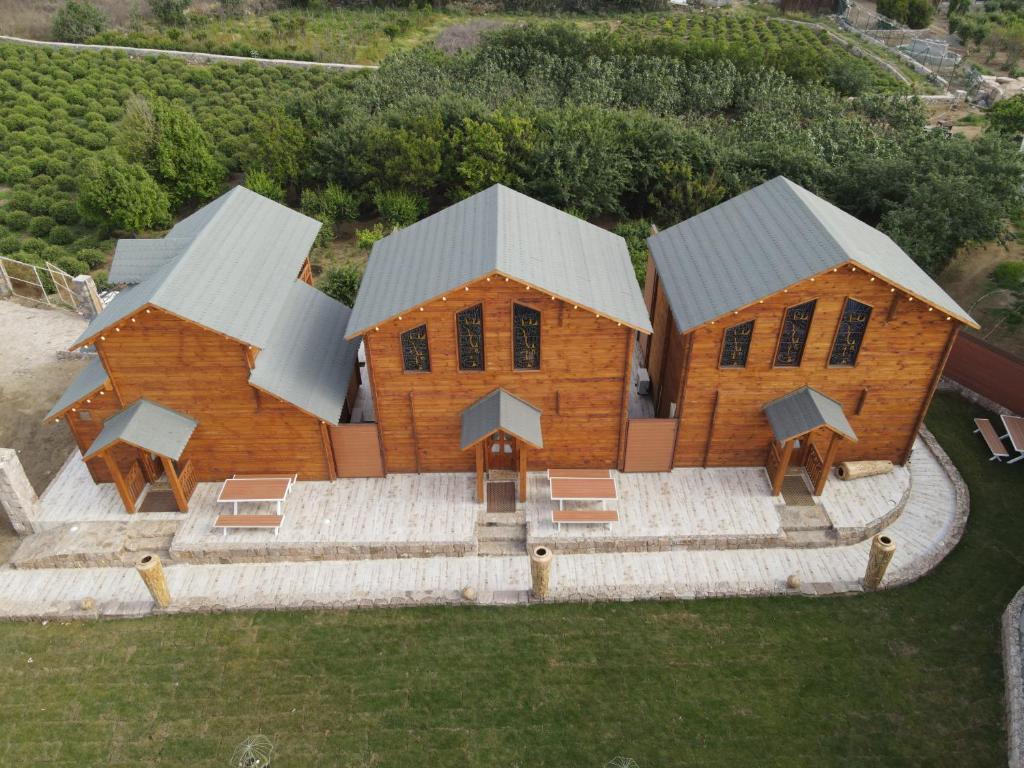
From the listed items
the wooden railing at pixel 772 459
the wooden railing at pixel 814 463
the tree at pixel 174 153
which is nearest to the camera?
the wooden railing at pixel 814 463

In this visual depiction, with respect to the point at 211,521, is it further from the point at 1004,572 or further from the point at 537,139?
the point at 537,139

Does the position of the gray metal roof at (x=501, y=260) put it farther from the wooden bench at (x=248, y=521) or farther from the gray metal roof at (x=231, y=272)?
the wooden bench at (x=248, y=521)

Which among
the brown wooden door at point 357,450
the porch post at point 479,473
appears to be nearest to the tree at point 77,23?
the brown wooden door at point 357,450

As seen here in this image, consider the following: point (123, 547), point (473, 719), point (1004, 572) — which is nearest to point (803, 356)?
point (1004, 572)

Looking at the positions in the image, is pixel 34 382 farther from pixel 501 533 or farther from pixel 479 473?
pixel 501 533

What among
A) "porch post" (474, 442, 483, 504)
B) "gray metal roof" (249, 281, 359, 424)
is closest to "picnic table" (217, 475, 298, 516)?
"gray metal roof" (249, 281, 359, 424)

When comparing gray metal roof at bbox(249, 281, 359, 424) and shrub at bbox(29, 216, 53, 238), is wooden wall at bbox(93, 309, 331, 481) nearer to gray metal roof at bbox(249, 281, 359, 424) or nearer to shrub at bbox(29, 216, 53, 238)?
gray metal roof at bbox(249, 281, 359, 424)

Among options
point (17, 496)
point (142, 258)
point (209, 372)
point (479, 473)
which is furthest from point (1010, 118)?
point (17, 496)

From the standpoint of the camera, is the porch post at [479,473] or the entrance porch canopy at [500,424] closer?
the entrance porch canopy at [500,424]
